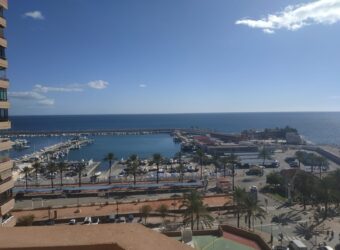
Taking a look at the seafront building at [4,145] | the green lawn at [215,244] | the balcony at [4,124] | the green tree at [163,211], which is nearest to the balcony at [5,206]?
the seafront building at [4,145]

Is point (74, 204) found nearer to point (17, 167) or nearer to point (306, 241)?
point (306, 241)

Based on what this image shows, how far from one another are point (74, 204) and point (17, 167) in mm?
41729

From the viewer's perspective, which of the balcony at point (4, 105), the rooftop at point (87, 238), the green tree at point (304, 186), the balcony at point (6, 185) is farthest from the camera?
the green tree at point (304, 186)

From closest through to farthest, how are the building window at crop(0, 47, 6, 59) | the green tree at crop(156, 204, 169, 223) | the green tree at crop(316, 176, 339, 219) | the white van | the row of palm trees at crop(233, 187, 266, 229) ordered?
1. the building window at crop(0, 47, 6, 59)
2. the white van
3. the row of palm trees at crop(233, 187, 266, 229)
4. the green tree at crop(156, 204, 169, 223)
5. the green tree at crop(316, 176, 339, 219)

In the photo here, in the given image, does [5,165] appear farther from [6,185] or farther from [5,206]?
[5,206]

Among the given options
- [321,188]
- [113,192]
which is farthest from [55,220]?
[321,188]

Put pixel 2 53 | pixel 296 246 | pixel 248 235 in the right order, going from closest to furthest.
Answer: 1. pixel 2 53
2. pixel 248 235
3. pixel 296 246

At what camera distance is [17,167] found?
92.6 meters

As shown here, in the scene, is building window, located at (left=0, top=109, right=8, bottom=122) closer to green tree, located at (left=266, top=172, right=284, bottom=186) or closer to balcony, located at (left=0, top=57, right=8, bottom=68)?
balcony, located at (left=0, top=57, right=8, bottom=68)

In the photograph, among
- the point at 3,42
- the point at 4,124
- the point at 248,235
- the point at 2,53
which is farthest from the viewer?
the point at 248,235

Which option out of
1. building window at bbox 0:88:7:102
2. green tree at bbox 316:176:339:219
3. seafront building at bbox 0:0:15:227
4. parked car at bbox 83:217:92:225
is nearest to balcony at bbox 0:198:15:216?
seafront building at bbox 0:0:15:227

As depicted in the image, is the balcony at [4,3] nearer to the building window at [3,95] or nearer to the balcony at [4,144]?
the building window at [3,95]

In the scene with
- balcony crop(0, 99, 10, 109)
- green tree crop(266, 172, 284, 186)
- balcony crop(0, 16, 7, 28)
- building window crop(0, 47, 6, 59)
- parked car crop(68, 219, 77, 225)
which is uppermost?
balcony crop(0, 16, 7, 28)

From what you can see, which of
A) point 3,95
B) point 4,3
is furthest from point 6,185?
point 4,3
